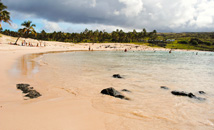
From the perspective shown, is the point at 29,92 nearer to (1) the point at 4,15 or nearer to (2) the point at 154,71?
(2) the point at 154,71

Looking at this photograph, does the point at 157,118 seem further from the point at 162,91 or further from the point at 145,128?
the point at 162,91

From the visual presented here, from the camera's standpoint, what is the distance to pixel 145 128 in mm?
5172

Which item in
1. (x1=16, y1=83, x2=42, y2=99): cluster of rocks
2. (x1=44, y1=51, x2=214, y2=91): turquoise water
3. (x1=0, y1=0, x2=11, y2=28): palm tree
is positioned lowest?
(x1=44, y1=51, x2=214, y2=91): turquoise water

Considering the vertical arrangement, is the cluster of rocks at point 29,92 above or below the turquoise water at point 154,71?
above

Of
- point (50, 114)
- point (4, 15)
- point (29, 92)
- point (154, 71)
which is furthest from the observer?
point (4, 15)

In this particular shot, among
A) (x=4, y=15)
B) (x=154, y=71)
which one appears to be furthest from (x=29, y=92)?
(x=4, y=15)

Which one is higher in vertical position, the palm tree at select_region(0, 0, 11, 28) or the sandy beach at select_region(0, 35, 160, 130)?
the palm tree at select_region(0, 0, 11, 28)

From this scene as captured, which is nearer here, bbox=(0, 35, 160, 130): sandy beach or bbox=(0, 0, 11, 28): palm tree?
bbox=(0, 35, 160, 130): sandy beach

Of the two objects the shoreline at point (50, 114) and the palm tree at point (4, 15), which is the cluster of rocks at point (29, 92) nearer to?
the shoreline at point (50, 114)

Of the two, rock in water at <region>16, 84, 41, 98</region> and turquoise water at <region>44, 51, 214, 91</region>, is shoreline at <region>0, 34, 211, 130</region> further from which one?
turquoise water at <region>44, 51, 214, 91</region>

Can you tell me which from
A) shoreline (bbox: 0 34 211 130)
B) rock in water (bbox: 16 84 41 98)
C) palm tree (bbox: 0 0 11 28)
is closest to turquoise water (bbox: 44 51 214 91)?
shoreline (bbox: 0 34 211 130)

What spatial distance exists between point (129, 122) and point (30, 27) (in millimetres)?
71969

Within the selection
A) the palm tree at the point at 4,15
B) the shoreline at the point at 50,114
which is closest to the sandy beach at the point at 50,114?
the shoreline at the point at 50,114

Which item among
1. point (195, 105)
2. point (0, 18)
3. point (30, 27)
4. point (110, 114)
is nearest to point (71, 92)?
point (110, 114)
